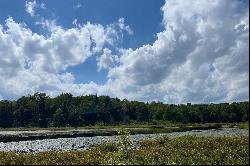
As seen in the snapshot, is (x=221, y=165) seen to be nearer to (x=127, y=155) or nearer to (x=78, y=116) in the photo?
(x=127, y=155)

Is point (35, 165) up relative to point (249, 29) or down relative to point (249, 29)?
down

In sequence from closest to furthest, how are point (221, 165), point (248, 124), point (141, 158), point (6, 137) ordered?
point (248, 124) → point (221, 165) → point (141, 158) → point (6, 137)

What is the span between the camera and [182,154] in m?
38.9

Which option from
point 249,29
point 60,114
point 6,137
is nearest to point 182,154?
point 249,29

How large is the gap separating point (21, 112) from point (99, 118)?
33.7m

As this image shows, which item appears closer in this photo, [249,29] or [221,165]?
[249,29]

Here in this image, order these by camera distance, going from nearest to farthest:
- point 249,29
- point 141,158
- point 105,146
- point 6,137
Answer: point 249,29, point 141,158, point 105,146, point 6,137

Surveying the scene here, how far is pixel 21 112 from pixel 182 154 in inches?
6382

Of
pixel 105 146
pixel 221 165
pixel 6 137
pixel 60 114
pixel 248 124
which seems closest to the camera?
pixel 248 124

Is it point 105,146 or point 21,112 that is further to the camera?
point 21,112

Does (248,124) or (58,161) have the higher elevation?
(248,124)

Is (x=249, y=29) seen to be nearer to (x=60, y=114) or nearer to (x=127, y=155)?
(x=127, y=155)

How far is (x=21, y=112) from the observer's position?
193m

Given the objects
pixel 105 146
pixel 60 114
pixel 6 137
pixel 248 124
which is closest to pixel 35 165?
pixel 248 124
